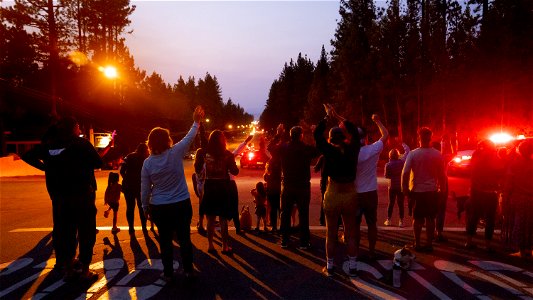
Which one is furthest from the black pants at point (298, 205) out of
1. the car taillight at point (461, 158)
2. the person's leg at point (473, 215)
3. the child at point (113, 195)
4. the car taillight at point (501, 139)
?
the car taillight at point (461, 158)

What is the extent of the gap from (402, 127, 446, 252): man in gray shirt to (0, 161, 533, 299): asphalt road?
688mm

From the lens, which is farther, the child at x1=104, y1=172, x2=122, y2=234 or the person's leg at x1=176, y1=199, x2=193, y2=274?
the child at x1=104, y1=172, x2=122, y2=234

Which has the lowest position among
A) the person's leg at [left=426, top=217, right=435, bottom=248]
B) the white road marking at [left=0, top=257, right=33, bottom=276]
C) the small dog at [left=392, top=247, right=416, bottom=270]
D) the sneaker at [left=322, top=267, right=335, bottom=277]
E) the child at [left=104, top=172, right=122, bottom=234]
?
the white road marking at [left=0, top=257, right=33, bottom=276]

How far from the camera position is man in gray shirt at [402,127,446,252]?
7.04 metres

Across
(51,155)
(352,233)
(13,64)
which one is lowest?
(352,233)

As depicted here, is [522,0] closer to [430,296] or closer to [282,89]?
[430,296]

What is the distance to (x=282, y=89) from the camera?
322ft

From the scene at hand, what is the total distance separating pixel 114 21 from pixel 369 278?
147 feet

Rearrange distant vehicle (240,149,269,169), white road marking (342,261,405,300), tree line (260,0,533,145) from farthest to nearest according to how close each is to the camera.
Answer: distant vehicle (240,149,269,169)
tree line (260,0,533,145)
white road marking (342,261,405,300)

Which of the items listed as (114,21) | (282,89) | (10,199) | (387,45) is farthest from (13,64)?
(282,89)

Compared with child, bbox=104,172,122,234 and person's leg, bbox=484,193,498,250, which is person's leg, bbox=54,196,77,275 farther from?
person's leg, bbox=484,193,498,250

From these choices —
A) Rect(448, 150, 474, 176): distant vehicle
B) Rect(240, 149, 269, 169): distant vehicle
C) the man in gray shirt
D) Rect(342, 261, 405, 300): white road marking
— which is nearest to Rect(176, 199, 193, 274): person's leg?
Rect(342, 261, 405, 300): white road marking

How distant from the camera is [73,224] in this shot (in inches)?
232

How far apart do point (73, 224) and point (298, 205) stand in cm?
334
